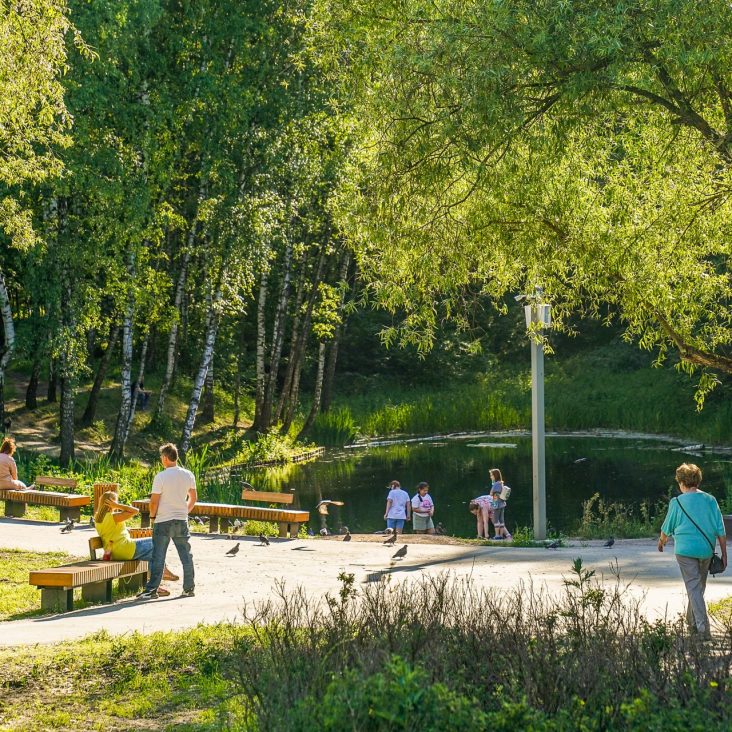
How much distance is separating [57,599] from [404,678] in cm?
658

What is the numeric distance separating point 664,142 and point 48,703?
335 inches

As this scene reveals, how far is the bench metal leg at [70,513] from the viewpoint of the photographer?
17.2 metres

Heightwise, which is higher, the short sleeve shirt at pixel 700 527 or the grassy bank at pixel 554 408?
the grassy bank at pixel 554 408

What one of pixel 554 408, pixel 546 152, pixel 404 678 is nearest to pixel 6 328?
pixel 546 152

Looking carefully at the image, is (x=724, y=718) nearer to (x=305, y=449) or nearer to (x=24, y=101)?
(x=24, y=101)

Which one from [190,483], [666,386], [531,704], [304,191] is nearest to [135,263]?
[304,191]

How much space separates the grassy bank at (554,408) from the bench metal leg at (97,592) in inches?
1002

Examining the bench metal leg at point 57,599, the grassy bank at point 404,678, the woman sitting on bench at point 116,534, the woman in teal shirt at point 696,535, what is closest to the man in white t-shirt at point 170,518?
the woman sitting on bench at point 116,534

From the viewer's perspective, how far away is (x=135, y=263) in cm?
2336

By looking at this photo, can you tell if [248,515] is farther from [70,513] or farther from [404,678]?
[404,678]

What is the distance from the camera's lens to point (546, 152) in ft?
35.0

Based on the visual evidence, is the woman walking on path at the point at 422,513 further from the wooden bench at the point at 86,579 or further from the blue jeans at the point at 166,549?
the blue jeans at the point at 166,549

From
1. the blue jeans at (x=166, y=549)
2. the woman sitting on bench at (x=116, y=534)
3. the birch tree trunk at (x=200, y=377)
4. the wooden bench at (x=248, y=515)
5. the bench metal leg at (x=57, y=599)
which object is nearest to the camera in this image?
the bench metal leg at (x=57, y=599)

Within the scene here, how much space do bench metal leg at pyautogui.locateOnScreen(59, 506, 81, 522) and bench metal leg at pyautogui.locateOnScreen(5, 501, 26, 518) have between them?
2.59 ft
